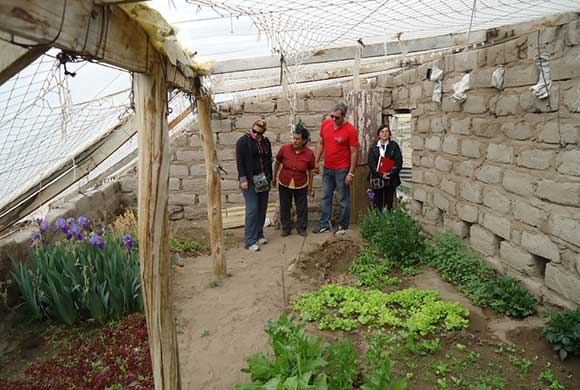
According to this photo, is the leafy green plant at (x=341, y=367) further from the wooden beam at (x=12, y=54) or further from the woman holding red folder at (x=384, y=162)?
the woman holding red folder at (x=384, y=162)

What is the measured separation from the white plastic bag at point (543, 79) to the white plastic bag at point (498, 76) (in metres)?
0.45

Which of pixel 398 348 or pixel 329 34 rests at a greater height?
pixel 329 34

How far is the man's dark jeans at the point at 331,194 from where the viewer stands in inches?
238

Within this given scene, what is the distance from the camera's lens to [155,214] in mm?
2168

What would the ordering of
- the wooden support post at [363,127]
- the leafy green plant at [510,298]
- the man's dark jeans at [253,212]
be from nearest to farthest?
1. the leafy green plant at [510,298]
2. the man's dark jeans at [253,212]
3. the wooden support post at [363,127]

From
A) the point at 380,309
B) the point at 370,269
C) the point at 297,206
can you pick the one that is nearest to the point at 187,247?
the point at 297,206

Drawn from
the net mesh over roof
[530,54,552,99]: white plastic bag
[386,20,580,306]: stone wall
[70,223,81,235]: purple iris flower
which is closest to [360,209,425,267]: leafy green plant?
[386,20,580,306]: stone wall

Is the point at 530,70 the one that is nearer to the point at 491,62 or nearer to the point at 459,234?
the point at 491,62

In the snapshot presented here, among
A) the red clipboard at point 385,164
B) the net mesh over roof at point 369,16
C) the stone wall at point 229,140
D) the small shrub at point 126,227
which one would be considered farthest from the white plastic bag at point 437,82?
the small shrub at point 126,227

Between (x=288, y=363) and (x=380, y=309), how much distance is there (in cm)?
140

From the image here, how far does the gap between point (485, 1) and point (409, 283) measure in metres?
2.66

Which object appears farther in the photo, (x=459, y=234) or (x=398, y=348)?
(x=459, y=234)

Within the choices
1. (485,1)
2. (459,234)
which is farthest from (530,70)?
(459,234)

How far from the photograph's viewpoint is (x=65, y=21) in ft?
4.41
